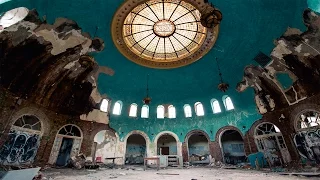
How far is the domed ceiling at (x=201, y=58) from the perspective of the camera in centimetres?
796

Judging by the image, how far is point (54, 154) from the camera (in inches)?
475

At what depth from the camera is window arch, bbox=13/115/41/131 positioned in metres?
10.8

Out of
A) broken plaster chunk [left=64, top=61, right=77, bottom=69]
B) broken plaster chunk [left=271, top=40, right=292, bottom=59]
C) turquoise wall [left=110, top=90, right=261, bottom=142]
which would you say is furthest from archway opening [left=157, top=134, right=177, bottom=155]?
broken plaster chunk [left=271, top=40, right=292, bottom=59]

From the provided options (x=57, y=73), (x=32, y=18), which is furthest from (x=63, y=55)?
(x=32, y=18)

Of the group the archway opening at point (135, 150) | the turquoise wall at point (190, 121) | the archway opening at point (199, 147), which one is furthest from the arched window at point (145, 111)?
the archway opening at point (199, 147)

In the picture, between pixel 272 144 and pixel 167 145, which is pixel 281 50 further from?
pixel 167 145

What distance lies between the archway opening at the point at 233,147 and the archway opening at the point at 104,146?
1166 centimetres

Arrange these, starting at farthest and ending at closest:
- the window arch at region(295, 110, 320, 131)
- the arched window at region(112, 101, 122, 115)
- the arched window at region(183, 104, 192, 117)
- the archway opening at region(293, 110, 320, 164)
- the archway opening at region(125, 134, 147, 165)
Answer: the archway opening at region(125, 134, 147, 165)
the arched window at region(183, 104, 192, 117)
the arched window at region(112, 101, 122, 115)
the window arch at region(295, 110, 320, 131)
the archway opening at region(293, 110, 320, 164)

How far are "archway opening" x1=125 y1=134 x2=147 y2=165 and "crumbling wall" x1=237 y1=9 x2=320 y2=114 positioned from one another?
12928 mm

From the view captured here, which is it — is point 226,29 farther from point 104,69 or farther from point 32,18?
point 32,18

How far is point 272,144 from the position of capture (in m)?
12.8

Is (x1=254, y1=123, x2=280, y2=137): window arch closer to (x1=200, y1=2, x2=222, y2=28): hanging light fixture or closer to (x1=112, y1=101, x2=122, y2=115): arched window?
(x1=200, y1=2, x2=222, y2=28): hanging light fixture

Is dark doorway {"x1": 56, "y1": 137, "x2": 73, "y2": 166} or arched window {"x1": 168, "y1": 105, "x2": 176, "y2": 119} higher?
arched window {"x1": 168, "y1": 105, "x2": 176, "y2": 119}

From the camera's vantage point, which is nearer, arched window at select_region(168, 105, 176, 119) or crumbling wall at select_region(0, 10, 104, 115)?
Answer: crumbling wall at select_region(0, 10, 104, 115)
